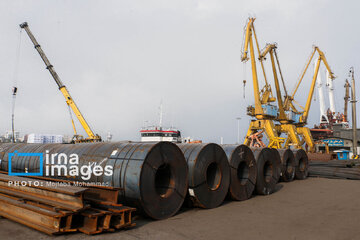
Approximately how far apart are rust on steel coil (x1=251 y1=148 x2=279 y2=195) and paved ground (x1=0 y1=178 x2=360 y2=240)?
3.45 ft

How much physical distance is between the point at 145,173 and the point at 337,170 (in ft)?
49.0

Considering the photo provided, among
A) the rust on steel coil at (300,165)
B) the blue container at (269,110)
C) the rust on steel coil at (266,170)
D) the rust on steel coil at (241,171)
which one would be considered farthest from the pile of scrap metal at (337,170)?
the blue container at (269,110)

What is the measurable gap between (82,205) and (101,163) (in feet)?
7.00

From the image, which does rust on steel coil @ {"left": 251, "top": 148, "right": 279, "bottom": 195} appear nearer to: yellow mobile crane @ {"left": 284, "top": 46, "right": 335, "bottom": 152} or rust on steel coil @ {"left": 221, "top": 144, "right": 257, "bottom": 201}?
rust on steel coil @ {"left": 221, "top": 144, "right": 257, "bottom": 201}

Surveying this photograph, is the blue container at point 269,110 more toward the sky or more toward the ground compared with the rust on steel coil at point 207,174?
more toward the sky

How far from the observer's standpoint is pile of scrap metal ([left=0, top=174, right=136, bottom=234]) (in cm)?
489

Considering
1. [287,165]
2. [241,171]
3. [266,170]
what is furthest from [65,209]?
[287,165]

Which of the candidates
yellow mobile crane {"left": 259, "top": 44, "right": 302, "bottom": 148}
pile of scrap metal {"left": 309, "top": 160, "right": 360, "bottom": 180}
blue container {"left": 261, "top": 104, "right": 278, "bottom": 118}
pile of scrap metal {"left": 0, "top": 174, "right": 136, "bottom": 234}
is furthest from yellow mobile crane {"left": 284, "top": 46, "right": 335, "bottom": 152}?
pile of scrap metal {"left": 0, "top": 174, "right": 136, "bottom": 234}

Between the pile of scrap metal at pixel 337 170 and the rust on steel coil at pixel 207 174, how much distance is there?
1118 centimetres

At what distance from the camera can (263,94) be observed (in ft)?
122

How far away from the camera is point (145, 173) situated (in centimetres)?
608

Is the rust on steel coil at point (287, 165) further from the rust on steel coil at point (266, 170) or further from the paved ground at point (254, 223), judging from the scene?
the paved ground at point (254, 223)

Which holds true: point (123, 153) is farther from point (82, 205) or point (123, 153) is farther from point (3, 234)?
point (3, 234)

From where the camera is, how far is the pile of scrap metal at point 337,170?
15.6 meters
